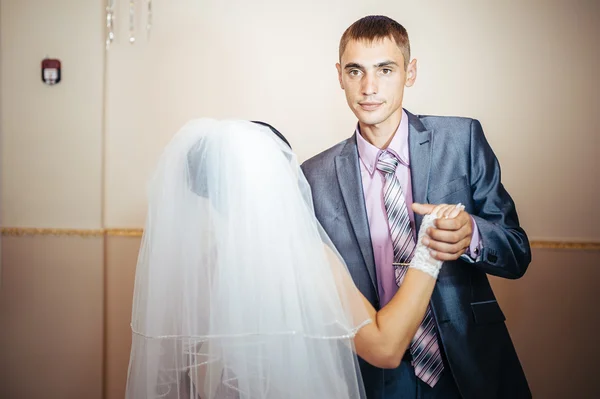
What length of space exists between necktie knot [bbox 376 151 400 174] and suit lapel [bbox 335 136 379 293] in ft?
0.27

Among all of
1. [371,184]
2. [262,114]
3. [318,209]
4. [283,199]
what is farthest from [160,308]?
[262,114]

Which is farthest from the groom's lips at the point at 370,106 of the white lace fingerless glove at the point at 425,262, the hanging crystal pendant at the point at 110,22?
the hanging crystal pendant at the point at 110,22

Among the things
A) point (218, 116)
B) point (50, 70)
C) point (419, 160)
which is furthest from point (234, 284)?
point (50, 70)

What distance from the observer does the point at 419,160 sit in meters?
1.90

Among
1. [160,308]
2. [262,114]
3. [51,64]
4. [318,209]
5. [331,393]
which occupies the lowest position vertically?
[331,393]

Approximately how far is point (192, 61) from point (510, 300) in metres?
1.66

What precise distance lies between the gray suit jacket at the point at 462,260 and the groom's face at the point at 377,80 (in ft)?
0.35

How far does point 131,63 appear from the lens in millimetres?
2535

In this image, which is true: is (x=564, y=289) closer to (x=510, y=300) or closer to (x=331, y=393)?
(x=510, y=300)

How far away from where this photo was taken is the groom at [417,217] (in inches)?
71.9

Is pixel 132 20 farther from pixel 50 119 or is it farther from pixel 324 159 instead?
pixel 324 159

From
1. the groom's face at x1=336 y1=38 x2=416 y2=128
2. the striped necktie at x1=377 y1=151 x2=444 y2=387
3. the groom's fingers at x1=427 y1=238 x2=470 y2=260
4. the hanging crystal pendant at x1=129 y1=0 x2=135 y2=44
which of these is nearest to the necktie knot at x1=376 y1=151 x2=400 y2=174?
the striped necktie at x1=377 y1=151 x2=444 y2=387

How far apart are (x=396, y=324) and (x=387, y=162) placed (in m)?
0.63

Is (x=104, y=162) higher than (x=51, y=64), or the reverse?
(x=51, y=64)
